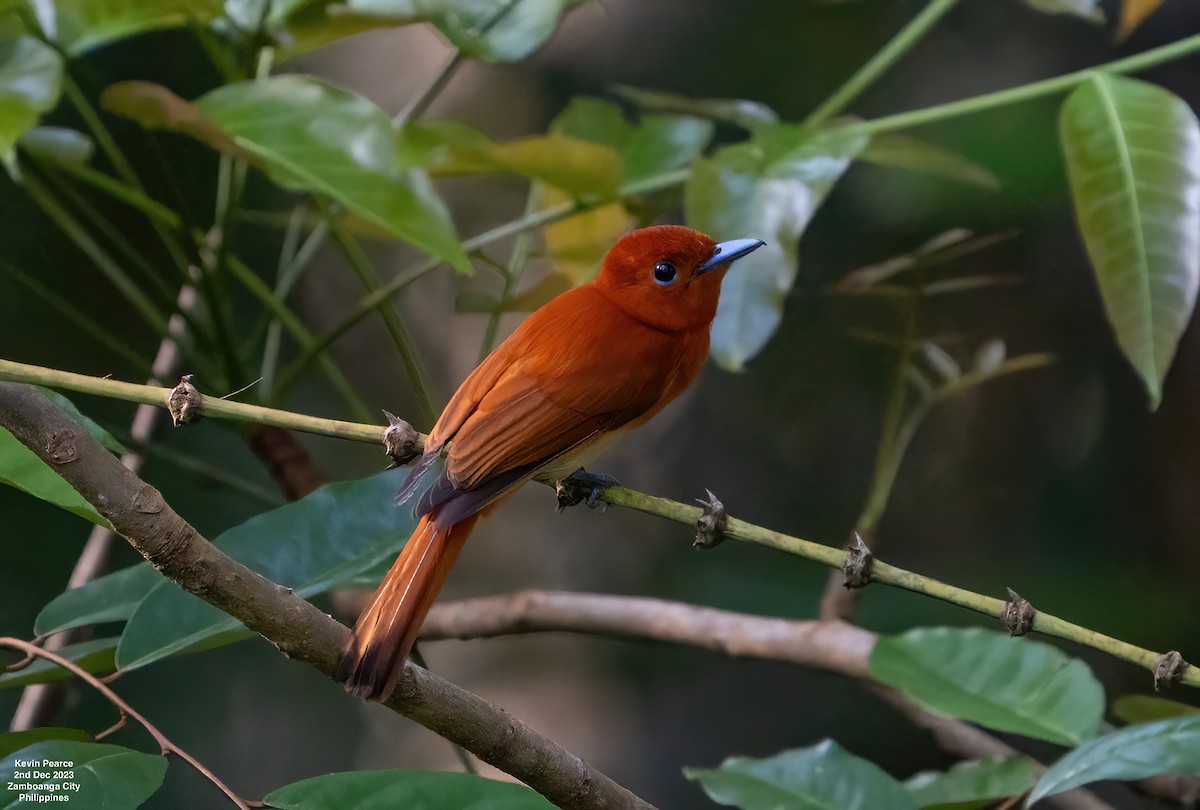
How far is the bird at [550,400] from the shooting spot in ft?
2.28

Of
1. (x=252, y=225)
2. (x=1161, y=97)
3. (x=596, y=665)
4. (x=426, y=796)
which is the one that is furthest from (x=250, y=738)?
(x=1161, y=97)

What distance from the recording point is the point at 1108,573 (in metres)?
1.56

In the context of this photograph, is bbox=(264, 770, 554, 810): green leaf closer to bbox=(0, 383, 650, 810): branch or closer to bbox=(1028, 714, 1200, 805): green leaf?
bbox=(0, 383, 650, 810): branch

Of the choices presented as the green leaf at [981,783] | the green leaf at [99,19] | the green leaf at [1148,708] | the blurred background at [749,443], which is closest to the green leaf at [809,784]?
the green leaf at [981,783]

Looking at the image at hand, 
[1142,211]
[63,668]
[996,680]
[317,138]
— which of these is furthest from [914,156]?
[63,668]

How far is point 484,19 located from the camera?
3.98 feet

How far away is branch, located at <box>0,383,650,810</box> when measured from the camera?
22.8 inches

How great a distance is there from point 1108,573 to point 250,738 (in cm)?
133

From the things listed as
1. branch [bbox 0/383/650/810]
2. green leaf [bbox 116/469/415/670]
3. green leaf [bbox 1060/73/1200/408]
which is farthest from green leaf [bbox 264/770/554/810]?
green leaf [bbox 1060/73/1200/408]

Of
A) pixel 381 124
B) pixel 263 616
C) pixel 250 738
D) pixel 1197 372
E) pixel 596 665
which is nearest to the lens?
pixel 263 616

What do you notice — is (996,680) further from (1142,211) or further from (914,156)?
(914,156)

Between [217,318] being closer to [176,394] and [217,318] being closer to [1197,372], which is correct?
[176,394]

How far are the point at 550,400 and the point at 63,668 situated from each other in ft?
1.41

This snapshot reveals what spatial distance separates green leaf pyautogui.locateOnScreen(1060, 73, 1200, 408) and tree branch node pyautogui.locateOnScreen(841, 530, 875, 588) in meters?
0.45
